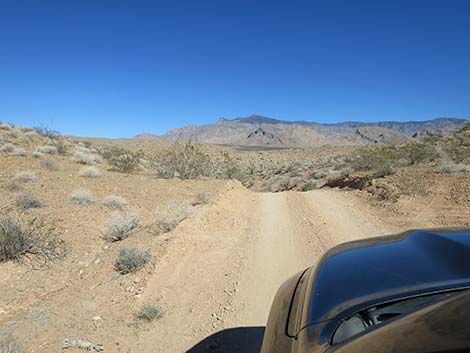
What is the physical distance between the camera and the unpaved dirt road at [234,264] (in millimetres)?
4859

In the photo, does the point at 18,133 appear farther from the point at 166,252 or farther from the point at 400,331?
the point at 400,331

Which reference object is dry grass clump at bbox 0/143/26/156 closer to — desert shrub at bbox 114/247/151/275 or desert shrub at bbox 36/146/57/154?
desert shrub at bbox 36/146/57/154

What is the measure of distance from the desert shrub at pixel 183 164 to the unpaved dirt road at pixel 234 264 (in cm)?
596

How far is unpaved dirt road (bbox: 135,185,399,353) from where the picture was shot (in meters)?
4.86

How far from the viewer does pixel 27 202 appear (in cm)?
1020

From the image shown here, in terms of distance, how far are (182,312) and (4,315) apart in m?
2.75

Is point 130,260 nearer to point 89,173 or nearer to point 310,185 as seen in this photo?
point 89,173

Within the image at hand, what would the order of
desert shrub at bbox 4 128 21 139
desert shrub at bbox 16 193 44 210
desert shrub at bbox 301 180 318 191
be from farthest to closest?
1. desert shrub at bbox 4 128 21 139
2. desert shrub at bbox 301 180 318 191
3. desert shrub at bbox 16 193 44 210

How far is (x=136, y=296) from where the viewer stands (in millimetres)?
6020

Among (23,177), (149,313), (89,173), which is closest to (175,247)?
(149,313)

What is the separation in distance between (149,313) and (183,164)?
44.1 ft

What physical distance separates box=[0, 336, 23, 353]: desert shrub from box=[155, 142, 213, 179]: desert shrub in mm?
13075

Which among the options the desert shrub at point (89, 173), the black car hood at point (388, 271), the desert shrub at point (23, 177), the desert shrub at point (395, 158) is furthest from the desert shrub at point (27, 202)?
the desert shrub at point (395, 158)

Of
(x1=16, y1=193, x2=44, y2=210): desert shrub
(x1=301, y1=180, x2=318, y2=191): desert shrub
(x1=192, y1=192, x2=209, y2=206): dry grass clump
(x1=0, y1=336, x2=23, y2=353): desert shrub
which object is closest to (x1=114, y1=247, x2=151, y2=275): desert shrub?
(x1=0, y1=336, x2=23, y2=353): desert shrub
